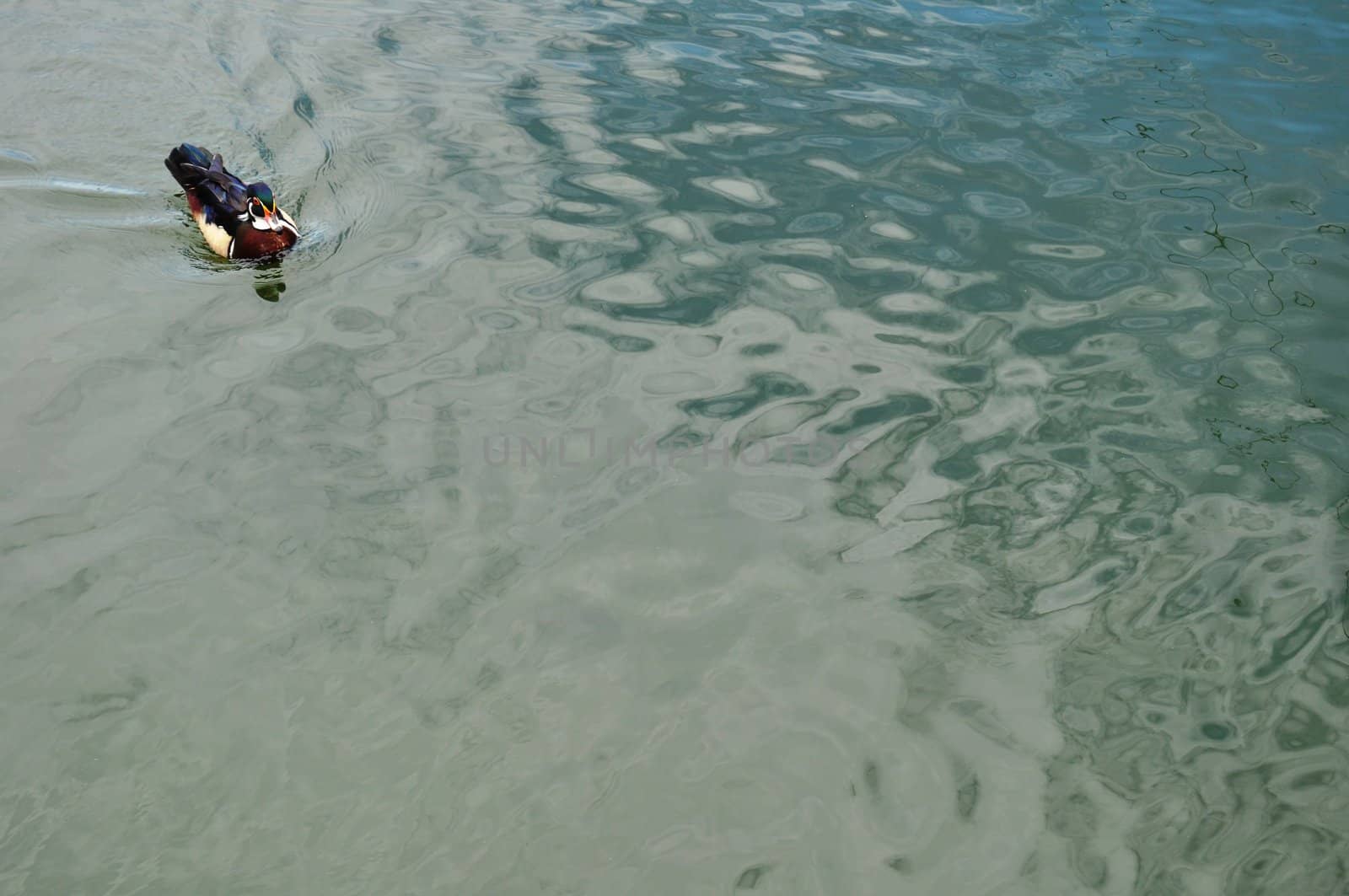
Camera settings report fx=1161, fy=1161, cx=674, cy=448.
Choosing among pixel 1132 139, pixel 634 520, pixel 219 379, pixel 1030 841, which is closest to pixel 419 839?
pixel 634 520

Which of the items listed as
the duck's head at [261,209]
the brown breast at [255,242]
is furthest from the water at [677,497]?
the duck's head at [261,209]

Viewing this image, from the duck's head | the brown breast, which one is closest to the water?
the brown breast

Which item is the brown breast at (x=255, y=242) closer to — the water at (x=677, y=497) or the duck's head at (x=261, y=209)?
the duck's head at (x=261, y=209)

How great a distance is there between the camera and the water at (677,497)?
3693 mm

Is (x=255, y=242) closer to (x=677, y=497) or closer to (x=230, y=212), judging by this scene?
(x=230, y=212)

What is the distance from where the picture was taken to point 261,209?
638 cm

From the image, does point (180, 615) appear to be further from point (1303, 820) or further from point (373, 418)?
point (1303, 820)

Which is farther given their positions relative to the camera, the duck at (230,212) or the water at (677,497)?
the duck at (230,212)

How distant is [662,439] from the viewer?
17.0 feet

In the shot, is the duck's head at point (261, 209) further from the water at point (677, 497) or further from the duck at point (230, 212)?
the water at point (677, 497)

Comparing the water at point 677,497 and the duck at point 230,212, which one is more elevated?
the duck at point 230,212

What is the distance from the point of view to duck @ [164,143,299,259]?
6.34m

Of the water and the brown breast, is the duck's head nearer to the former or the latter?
the brown breast

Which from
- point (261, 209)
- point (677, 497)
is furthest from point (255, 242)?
point (677, 497)
